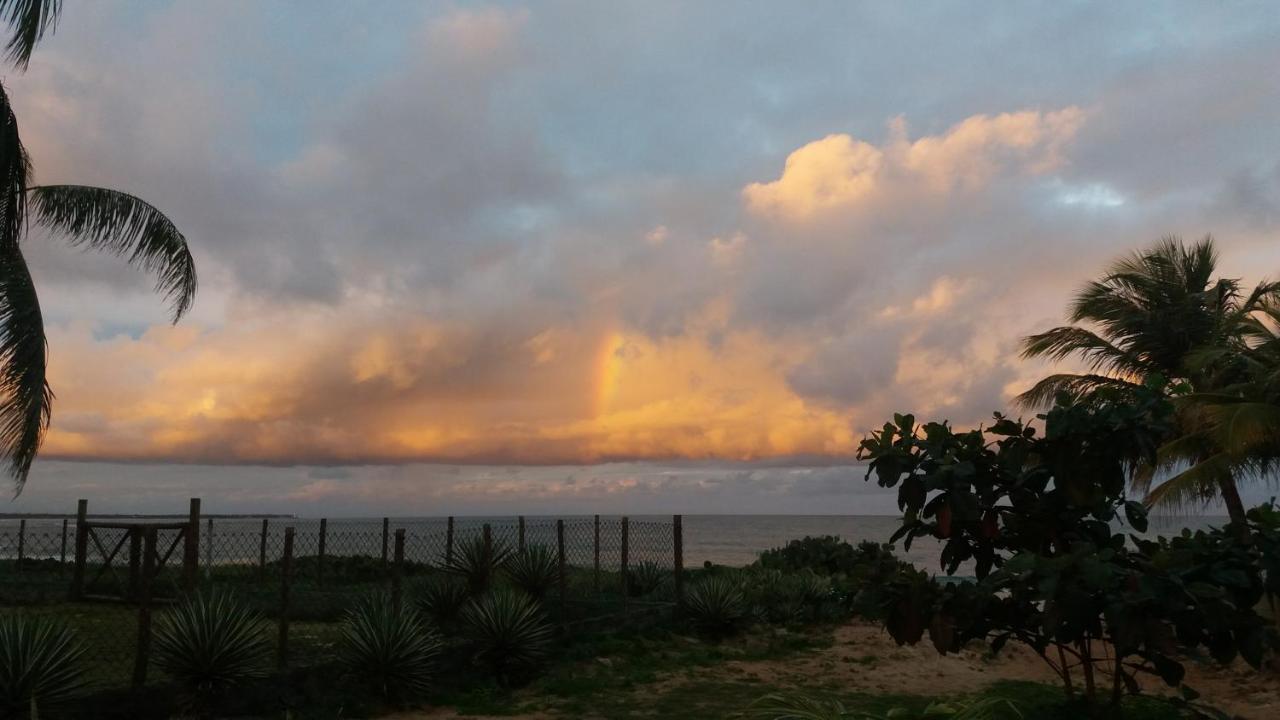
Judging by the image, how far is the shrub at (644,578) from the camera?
17.3 meters

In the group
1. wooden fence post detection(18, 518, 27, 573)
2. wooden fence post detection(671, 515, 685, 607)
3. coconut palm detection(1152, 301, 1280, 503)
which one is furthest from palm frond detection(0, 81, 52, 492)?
coconut palm detection(1152, 301, 1280, 503)

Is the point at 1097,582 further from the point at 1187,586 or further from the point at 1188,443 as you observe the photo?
the point at 1188,443

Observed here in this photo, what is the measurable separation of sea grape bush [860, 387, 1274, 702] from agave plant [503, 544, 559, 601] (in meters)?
8.74

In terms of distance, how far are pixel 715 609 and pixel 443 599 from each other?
4.36m

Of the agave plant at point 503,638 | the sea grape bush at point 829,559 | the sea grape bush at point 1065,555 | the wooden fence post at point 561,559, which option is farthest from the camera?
the sea grape bush at point 829,559

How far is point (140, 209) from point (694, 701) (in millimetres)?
9509

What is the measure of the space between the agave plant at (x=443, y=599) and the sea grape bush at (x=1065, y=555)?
811cm

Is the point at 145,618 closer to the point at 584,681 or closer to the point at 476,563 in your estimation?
the point at 584,681

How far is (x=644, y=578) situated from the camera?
17672 millimetres

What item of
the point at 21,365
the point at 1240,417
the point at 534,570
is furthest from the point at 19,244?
the point at 1240,417

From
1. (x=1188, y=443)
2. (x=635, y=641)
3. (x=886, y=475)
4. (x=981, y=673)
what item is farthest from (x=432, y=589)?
(x=1188, y=443)

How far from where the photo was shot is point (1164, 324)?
18609 millimetres

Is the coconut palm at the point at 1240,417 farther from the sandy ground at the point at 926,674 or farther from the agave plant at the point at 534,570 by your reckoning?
the agave plant at the point at 534,570

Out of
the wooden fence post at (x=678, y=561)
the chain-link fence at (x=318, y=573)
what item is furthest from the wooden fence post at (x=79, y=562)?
the wooden fence post at (x=678, y=561)
